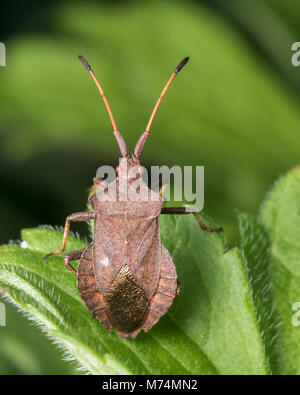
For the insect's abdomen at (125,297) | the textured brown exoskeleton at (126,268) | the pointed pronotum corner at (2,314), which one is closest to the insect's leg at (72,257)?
the textured brown exoskeleton at (126,268)

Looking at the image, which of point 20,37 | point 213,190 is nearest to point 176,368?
point 213,190

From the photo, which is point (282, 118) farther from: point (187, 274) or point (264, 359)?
point (264, 359)

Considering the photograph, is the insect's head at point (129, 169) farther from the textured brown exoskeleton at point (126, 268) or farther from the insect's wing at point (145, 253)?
the insect's wing at point (145, 253)

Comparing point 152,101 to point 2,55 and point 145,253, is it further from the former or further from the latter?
point 145,253

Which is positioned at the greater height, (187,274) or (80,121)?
(80,121)

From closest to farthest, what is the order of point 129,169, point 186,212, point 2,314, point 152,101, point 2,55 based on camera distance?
point 186,212 < point 129,169 < point 2,314 < point 152,101 < point 2,55

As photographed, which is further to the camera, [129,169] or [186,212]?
[129,169]

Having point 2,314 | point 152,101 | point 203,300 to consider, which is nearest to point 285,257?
point 203,300
